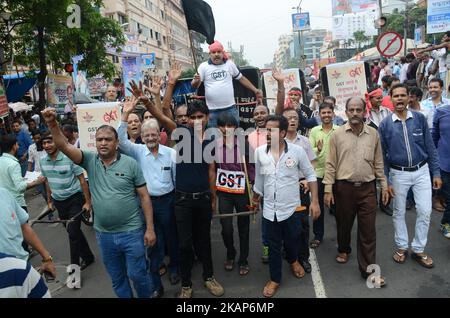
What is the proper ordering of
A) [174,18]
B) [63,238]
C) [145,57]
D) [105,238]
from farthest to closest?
1. [174,18]
2. [145,57]
3. [63,238]
4. [105,238]

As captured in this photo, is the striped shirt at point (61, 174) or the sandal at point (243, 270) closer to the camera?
the sandal at point (243, 270)

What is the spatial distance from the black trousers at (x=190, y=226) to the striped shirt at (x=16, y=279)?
178 centimetres

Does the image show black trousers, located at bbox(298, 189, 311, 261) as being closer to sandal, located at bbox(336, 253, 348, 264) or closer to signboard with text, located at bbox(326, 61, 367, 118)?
sandal, located at bbox(336, 253, 348, 264)

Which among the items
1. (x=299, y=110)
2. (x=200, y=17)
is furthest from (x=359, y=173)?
(x=200, y=17)

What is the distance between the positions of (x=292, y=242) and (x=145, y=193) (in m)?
1.64

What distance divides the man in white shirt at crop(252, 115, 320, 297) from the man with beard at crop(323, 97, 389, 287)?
1.44 feet

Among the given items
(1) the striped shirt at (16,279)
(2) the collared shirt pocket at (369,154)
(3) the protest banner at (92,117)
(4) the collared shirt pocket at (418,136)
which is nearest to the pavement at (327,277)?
(2) the collared shirt pocket at (369,154)

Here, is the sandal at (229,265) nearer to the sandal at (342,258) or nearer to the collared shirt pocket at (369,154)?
the sandal at (342,258)

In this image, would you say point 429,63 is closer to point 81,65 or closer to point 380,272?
point 380,272

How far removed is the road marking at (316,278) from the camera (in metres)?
3.67

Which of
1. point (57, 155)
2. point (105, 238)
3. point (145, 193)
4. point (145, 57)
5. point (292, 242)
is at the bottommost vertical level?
point (292, 242)

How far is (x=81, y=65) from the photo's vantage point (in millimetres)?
17000

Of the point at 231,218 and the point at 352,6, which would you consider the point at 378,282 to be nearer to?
the point at 231,218
